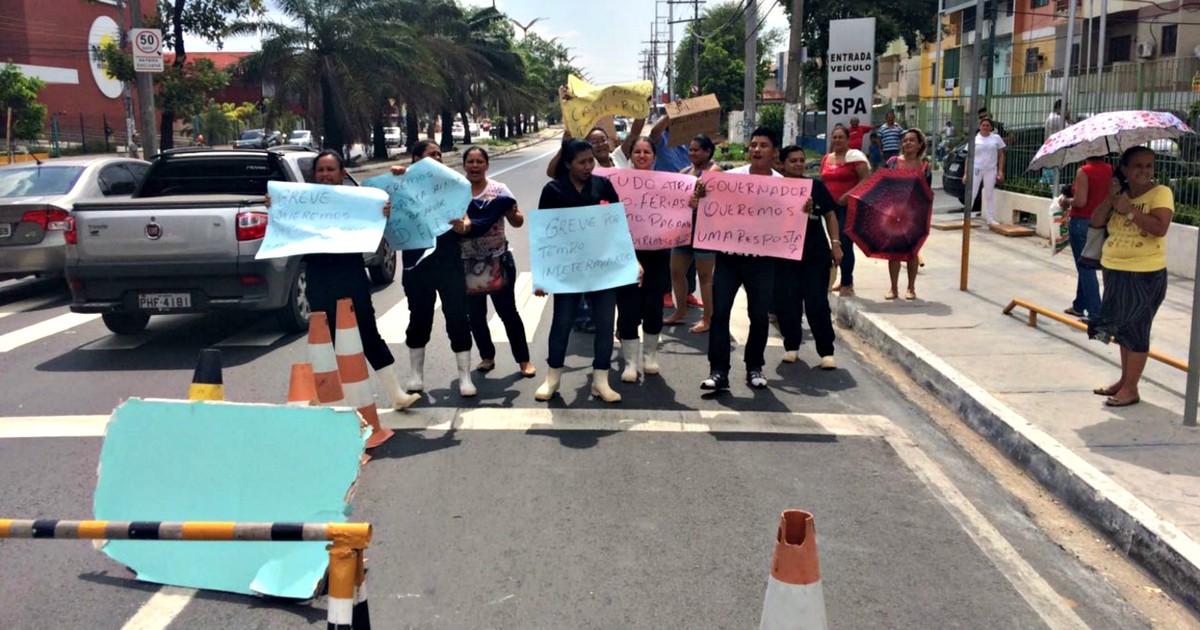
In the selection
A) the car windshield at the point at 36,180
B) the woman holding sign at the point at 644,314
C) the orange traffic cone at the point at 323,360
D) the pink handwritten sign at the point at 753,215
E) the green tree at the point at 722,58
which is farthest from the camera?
the green tree at the point at 722,58

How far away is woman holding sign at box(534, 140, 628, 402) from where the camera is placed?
721 cm

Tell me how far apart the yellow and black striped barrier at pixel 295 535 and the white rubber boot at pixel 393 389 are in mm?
3716

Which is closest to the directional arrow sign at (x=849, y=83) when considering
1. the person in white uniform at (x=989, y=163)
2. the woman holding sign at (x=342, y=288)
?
the person in white uniform at (x=989, y=163)

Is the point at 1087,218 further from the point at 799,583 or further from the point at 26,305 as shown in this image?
the point at 26,305

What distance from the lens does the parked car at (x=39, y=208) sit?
457 inches

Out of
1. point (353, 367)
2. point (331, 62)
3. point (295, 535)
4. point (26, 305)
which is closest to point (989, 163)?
point (353, 367)

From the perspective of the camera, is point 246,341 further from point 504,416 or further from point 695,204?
point 695,204

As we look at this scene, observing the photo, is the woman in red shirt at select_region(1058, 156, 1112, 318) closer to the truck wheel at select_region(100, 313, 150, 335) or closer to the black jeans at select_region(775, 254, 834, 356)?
the black jeans at select_region(775, 254, 834, 356)

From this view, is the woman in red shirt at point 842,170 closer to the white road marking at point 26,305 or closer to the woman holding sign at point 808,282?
the woman holding sign at point 808,282

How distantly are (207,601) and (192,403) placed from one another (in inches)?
32.1

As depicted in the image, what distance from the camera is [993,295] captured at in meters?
10.9

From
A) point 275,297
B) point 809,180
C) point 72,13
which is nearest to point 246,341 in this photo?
point 275,297

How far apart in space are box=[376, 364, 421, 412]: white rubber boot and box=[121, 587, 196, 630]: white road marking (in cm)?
268

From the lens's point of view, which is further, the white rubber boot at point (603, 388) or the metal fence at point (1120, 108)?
the metal fence at point (1120, 108)
